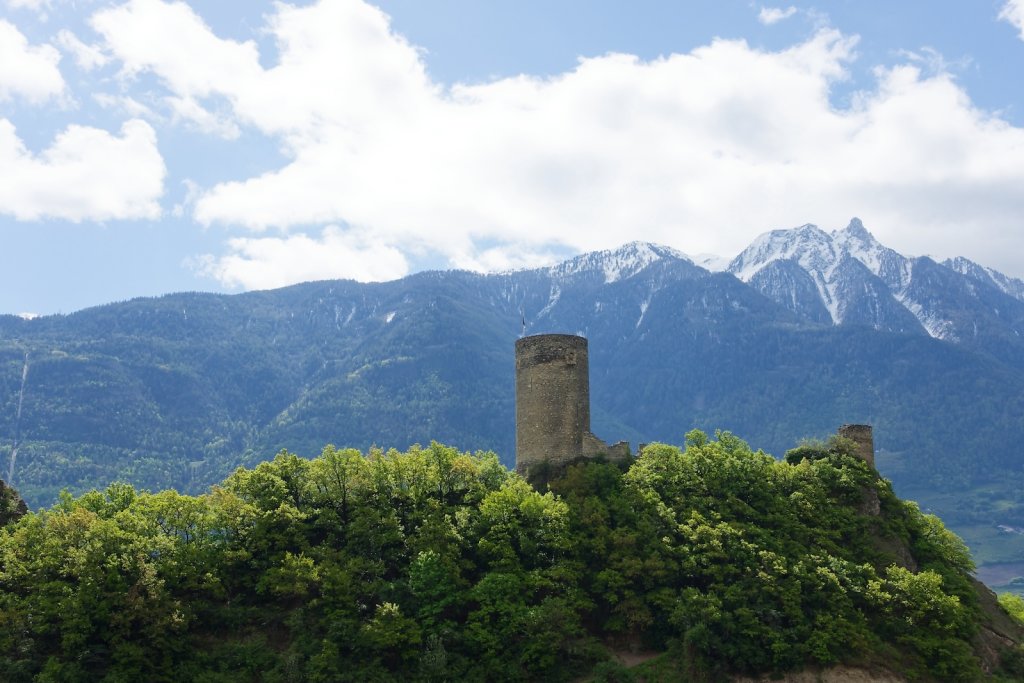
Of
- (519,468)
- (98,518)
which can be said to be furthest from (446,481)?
(98,518)

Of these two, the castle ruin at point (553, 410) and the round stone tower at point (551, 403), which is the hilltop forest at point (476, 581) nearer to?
the castle ruin at point (553, 410)

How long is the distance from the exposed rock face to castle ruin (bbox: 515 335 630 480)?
108ft

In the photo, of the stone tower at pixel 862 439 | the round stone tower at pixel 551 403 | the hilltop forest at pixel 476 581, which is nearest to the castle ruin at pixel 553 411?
the round stone tower at pixel 551 403

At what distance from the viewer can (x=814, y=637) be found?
60.7 meters

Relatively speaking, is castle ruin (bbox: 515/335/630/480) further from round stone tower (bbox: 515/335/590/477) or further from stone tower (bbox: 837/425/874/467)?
stone tower (bbox: 837/425/874/467)

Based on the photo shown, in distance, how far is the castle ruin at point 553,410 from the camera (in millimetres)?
74250

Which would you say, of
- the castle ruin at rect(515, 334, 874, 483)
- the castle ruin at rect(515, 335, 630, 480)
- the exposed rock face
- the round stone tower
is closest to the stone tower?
the castle ruin at rect(515, 334, 874, 483)

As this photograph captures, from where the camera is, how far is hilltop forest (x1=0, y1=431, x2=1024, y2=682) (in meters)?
56.8

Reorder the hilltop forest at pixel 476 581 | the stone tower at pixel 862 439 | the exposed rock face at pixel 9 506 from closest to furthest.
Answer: the hilltop forest at pixel 476 581 < the exposed rock face at pixel 9 506 < the stone tower at pixel 862 439

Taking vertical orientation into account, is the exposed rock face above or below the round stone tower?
below

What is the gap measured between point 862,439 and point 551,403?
75.3 ft

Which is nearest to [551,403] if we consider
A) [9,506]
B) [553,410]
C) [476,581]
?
[553,410]

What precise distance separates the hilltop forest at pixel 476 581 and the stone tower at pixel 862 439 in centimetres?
351

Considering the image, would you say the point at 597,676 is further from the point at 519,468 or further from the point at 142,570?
the point at 142,570
